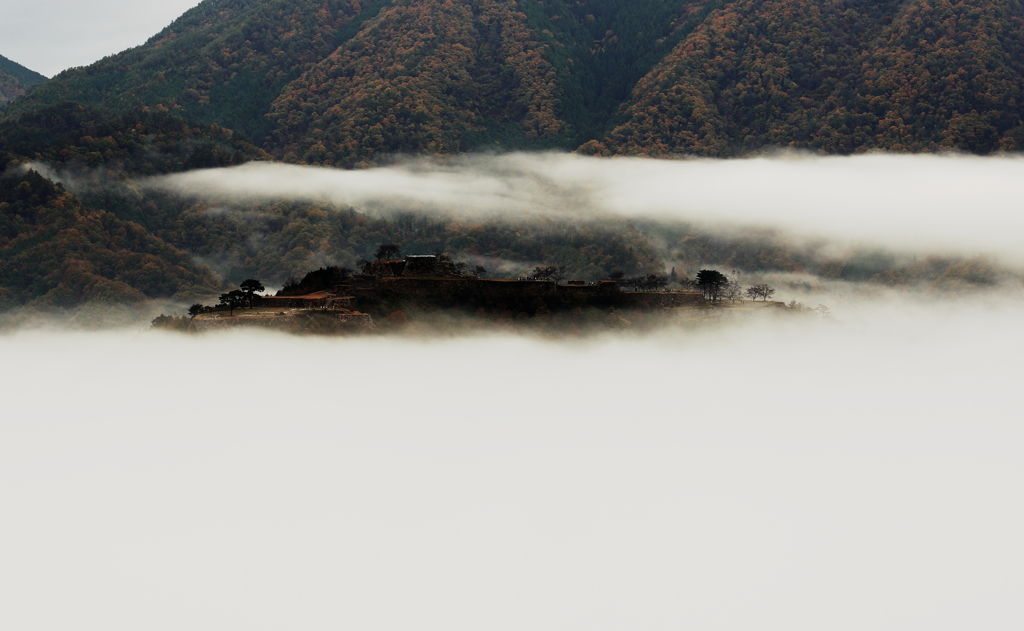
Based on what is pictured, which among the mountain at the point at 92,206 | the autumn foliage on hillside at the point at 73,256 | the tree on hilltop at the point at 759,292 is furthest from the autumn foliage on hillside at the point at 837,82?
the autumn foliage on hillside at the point at 73,256

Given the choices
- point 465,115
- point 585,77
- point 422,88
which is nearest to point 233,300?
point 422,88

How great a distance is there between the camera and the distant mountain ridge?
12862cm

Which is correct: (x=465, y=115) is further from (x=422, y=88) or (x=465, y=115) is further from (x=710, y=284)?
(x=710, y=284)

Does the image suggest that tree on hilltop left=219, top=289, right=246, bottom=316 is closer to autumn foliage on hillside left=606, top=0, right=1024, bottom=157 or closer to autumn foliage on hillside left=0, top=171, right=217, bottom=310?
autumn foliage on hillside left=0, top=171, right=217, bottom=310

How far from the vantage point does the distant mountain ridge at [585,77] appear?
129 m

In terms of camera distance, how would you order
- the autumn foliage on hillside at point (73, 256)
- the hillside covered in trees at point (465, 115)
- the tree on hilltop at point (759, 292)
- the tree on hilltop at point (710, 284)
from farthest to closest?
the hillside covered in trees at point (465, 115)
the autumn foliage on hillside at point (73, 256)
the tree on hilltop at point (759, 292)
the tree on hilltop at point (710, 284)

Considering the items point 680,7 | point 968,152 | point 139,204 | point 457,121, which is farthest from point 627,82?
point 139,204

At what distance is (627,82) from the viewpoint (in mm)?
157750

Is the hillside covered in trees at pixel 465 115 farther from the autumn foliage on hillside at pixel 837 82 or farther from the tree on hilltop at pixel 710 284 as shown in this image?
the tree on hilltop at pixel 710 284

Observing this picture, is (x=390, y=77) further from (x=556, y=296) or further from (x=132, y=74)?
(x=556, y=296)

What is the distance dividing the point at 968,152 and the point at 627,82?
5213 cm

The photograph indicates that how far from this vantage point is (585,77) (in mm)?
160000

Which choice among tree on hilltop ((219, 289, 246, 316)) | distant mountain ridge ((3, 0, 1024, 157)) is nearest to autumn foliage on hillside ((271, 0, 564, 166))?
distant mountain ridge ((3, 0, 1024, 157))

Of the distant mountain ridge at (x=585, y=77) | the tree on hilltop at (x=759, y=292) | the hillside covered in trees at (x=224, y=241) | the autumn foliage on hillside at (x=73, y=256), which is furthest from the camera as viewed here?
the distant mountain ridge at (x=585, y=77)
